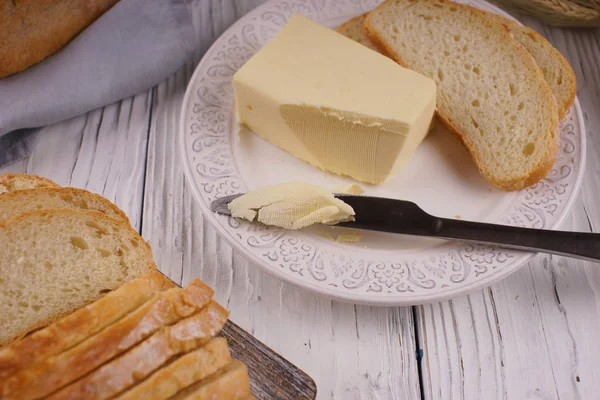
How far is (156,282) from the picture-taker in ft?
5.81

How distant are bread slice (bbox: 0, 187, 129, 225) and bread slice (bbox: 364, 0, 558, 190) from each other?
4.65ft

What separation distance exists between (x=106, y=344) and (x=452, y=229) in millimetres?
1210

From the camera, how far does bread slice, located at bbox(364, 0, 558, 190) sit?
229cm

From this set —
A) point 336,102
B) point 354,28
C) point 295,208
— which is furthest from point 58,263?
point 354,28

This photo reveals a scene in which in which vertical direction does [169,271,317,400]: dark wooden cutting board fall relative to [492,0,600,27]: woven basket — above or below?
below

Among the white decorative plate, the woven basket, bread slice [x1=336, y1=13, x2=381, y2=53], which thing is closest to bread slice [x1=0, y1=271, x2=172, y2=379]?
the white decorative plate

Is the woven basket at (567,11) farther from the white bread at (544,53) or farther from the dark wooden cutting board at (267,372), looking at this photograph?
the dark wooden cutting board at (267,372)

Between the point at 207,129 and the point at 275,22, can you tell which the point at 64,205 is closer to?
the point at 207,129

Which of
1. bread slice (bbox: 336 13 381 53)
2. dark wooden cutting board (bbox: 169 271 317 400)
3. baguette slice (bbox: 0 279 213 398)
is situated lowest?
dark wooden cutting board (bbox: 169 271 317 400)

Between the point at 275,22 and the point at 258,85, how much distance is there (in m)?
0.64

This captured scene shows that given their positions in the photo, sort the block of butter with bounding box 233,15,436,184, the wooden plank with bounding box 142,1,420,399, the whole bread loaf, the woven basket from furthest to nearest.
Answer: the woven basket
the whole bread loaf
the block of butter with bounding box 233,15,436,184
the wooden plank with bounding box 142,1,420,399

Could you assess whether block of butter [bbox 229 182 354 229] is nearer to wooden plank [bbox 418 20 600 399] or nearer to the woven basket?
wooden plank [bbox 418 20 600 399]

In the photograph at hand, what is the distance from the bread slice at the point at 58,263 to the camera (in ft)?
5.61

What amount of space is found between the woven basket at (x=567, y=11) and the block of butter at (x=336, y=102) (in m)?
1.02
